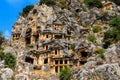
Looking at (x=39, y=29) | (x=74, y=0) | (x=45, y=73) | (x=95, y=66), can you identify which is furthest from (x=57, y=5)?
(x=95, y=66)

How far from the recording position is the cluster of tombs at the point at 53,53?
81750mm

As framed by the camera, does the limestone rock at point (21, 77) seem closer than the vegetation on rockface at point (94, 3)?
Yes

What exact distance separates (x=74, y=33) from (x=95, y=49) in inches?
441

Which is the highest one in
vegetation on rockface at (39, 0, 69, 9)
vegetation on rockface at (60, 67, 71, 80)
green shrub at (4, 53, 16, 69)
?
vegetation on rockface at (39, 0, 69, 9)

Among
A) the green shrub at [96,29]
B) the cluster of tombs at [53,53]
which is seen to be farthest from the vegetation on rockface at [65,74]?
the green shrub at [96,29]

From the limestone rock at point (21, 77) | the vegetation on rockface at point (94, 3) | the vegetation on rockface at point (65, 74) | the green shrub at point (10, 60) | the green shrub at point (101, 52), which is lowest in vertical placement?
the vegetation on rockface at point (65, 74)

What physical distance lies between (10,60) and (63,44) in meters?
14.7

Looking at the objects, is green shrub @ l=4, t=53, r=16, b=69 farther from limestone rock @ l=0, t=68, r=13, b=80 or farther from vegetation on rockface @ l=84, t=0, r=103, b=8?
vegetation on rockface @ l=84, t=0, r=103, b=8

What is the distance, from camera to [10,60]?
75688mm

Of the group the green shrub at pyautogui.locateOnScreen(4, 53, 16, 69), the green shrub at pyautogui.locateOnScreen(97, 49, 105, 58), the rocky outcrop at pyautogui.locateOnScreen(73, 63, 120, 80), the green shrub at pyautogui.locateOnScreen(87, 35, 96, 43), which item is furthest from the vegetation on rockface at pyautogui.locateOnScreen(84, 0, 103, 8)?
the rocky outcrop at pyautogui.locateOnScreen(73, 63, 120, 80)

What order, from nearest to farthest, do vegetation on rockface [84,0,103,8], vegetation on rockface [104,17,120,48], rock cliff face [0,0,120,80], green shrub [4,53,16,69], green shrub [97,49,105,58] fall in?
rock cliff face [0,0,120,80]
green shrub [97,49,105,58]
green shrub [4,53,16,69]
vegetation on rockface [104,17,120,48]
vegetation on rockface [84,0,103,8]

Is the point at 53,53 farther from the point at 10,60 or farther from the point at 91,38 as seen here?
the point at 10,60

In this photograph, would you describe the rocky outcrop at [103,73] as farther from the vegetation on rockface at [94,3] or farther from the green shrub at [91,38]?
the vegetation on rockface at [94,3]

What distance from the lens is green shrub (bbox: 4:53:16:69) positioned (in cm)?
7475
